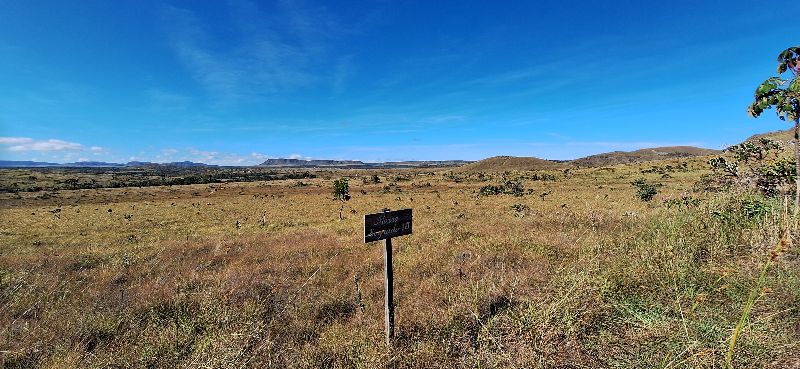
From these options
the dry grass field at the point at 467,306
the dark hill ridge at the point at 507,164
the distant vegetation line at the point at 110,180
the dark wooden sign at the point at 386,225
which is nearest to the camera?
the dry grass field at the point at 467,306

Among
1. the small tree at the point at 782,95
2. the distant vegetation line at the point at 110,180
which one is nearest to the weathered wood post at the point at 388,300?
the small tree at the point at 782,95

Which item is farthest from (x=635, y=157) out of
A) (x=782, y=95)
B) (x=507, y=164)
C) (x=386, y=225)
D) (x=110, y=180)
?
(x=110, y=180)

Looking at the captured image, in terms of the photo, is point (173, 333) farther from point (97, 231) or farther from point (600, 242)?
point (97, 231)

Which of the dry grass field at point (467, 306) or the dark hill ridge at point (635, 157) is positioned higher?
the dark hill ridge at point (635, 157)

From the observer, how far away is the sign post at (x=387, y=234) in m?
4.65

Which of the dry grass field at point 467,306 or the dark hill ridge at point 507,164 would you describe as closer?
the dry grass field at point 467,306

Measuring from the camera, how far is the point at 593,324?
→ 455 centimetres

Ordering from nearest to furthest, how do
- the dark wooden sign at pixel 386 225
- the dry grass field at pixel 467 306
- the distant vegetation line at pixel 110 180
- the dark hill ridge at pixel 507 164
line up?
the dry grass field at pixel 467 306
the dark wooden sign at pixel 386 225
the distant vegetation line at pixel 110 180
the dark hill ridge at pixel 507 164

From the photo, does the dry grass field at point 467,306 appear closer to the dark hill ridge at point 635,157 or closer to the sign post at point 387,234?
the sign post at point 387,234

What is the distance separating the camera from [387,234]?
16.0 ft

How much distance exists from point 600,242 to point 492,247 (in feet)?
7.57

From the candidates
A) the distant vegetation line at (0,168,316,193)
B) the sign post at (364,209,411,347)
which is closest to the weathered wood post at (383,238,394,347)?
the sign post at (364,209,411,347)

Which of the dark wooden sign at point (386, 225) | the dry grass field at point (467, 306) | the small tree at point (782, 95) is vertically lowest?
the dry grass field at point (467, 306)

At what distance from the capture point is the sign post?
465 centimetres
